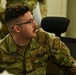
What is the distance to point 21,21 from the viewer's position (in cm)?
131

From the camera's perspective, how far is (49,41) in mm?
1354

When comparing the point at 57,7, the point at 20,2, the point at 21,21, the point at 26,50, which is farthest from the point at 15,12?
the point at 57,7

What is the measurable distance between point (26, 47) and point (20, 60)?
0.09 metres

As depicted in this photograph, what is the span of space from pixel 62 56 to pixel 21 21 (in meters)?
0.32

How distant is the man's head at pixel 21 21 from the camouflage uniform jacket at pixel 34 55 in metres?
A: 0.08

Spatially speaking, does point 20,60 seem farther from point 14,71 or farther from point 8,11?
point 8,11

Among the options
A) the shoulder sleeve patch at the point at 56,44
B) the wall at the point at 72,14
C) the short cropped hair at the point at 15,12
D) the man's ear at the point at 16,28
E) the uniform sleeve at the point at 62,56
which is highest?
the short cropped hair at the point at 15,12

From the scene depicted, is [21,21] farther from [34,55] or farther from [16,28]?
[34,55]

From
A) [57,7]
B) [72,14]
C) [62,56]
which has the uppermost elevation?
[62,56]

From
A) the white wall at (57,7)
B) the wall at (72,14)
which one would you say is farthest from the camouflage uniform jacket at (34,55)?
the wall at (72,14)

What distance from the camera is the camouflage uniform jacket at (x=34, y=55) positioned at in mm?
1344

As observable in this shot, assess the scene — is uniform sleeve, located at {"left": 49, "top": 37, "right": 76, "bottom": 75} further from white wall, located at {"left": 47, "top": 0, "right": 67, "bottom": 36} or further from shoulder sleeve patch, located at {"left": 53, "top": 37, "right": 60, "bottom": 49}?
white wall, located at {"left": 47, "top": 0, "right": 67, "bottom": 36}

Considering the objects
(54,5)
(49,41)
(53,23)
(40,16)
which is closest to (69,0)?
(54,5)

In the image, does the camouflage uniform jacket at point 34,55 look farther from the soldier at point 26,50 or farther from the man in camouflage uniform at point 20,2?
the man in camouflage uniform at point 20,2
